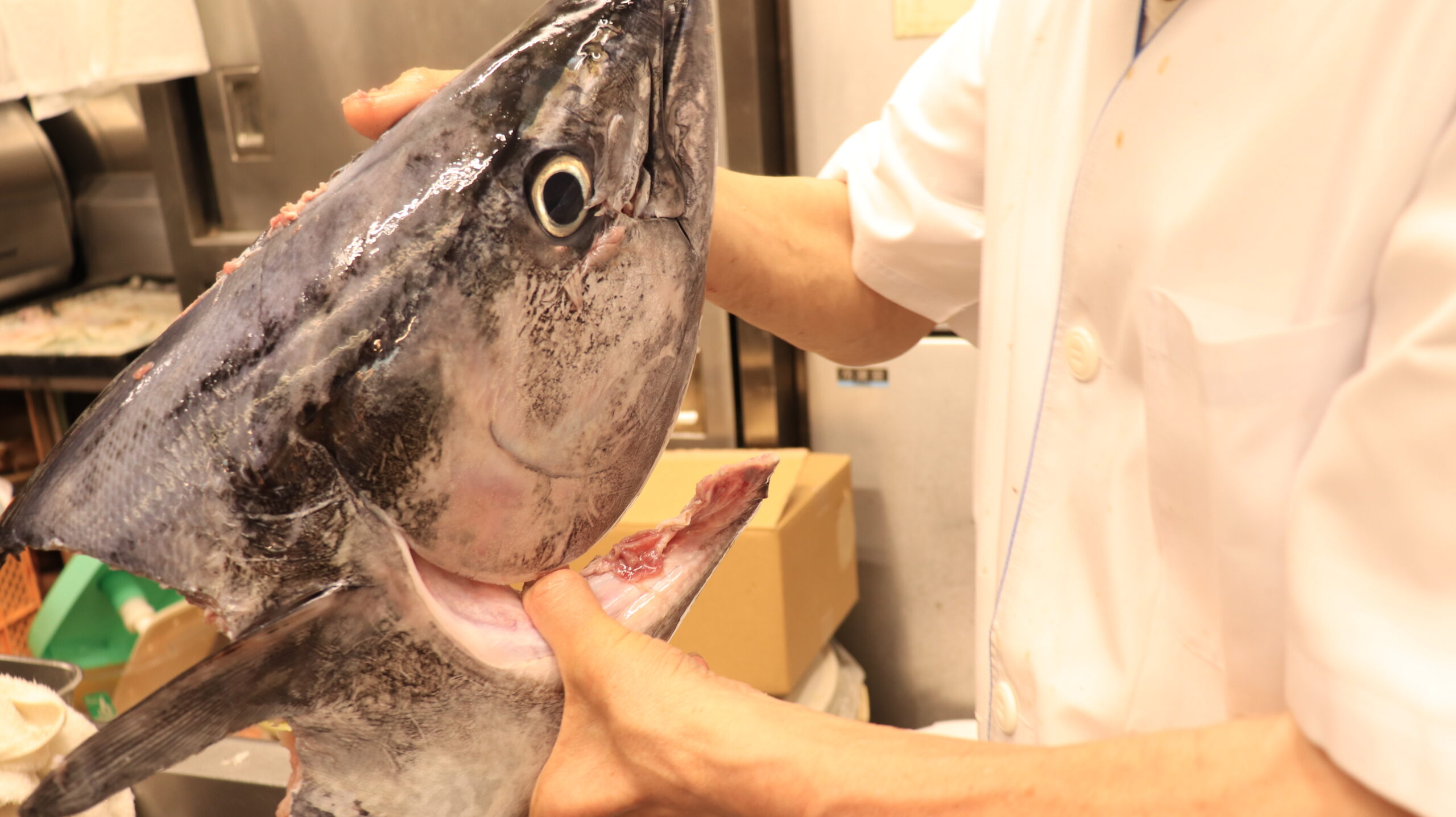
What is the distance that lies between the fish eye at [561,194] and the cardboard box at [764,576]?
4.30 ft

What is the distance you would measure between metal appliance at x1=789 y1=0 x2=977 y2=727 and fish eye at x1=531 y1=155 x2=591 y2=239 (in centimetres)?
181

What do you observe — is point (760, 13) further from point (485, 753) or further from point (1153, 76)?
point (485, 753)

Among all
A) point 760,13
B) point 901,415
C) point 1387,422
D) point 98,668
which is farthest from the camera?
point 901,415

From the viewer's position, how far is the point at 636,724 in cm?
74

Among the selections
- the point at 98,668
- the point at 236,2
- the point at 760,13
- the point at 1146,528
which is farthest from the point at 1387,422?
the point at 236,2

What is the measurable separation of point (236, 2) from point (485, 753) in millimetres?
2498

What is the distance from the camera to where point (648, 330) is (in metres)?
0.71

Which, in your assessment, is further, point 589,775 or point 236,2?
point 236,2

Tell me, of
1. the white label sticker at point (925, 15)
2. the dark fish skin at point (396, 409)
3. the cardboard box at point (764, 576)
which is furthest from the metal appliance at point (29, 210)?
the dark fish skin at point (396, 409)

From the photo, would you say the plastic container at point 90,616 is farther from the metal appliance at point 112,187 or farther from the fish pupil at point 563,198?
the metal appliance at point 112,187

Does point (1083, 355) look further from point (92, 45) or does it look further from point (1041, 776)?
point (92, 45)

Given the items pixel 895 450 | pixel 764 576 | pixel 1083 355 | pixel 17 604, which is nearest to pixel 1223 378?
pixel 1083 355

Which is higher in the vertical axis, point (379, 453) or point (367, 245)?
point (367, 245)

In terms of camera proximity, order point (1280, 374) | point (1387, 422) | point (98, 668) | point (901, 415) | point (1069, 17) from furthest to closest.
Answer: point (901, 415)
point (98, 668)
point (1069, 17)
point (1280, 374)
point (1387, 422)
